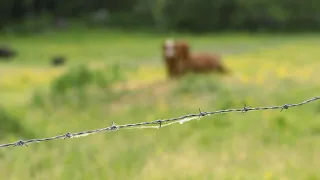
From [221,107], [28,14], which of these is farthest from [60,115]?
[28,14]

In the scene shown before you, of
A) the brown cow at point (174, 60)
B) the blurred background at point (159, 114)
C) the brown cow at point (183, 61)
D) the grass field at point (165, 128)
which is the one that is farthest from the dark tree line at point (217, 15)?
the brown cow at point (174, 60)

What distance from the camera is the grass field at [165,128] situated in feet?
21.5

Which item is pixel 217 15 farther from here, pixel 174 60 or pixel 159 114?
pixel 159 114

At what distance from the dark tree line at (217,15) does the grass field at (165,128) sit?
1419cm

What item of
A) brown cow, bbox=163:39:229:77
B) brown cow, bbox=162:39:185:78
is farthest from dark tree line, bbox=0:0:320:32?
brown cow, bbox=162:39:185:78

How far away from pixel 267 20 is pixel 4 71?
57.3ft

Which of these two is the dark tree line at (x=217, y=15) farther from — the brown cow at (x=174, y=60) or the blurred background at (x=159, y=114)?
the brown cow at (x=174, y=60)

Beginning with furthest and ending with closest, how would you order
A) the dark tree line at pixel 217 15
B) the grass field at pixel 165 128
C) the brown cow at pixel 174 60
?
the dark tree line at pixel 217 15, the brown cow at pixel 174 60, the grass field at pixel 165 128

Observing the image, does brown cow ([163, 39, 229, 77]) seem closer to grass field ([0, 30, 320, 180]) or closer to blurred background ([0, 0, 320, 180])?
blurred background ([0, 0, 320, 180])

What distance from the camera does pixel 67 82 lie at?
11.5 m

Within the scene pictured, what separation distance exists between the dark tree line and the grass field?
1419 centimetres

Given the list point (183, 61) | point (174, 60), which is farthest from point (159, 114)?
point (183, 61)

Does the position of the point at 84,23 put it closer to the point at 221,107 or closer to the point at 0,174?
the point at 221,107

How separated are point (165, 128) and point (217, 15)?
2507cm
